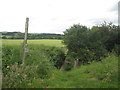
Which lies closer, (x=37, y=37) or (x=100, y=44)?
(x=100, y=44)

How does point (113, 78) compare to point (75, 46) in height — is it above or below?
below

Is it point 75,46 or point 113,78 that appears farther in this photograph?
point 75,46

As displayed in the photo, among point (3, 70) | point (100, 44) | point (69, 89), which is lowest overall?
point (69, 89)

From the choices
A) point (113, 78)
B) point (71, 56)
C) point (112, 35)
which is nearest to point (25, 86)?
point (113, 78)

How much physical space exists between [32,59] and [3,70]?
3.90m

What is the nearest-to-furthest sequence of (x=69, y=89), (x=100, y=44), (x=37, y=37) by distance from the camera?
(x=69, y=89), (x=100, y=44), (x=37, y=37)

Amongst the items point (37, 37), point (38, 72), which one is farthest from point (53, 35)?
point (38, 72)

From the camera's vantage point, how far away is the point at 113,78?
8391 mm

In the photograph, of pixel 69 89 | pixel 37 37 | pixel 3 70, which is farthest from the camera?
pixel 37 37

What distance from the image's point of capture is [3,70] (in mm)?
8070

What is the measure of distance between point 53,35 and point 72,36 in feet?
43.4

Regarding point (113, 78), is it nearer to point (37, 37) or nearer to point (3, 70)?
point (3, 70)

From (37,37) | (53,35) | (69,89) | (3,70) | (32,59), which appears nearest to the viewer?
(69,89)

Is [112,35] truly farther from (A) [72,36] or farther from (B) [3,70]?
(B) [3,70]
